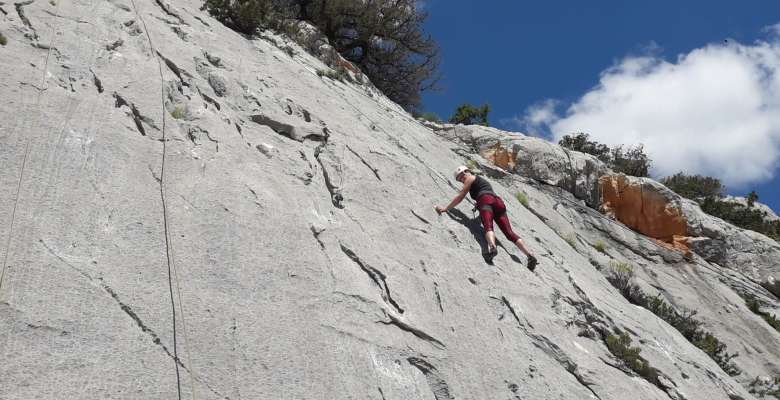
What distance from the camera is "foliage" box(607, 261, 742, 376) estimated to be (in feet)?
40.8

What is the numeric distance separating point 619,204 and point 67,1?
13.2m

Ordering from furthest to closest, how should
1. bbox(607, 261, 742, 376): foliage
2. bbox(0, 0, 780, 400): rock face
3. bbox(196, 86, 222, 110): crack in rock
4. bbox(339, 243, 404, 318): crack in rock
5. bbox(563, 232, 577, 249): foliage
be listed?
1. bbox(563, 232, 577, 249): foliage
2. bbox(607, 261, 742, 376): foliage
3. bbox(196, 86, 222, 110): crack in rock
4. bbox(339, 243, 404, 318): crack in rock
5. bbox(0, 0, 780, 400): rock face

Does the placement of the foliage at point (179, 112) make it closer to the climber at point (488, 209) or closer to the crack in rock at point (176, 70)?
the crack in rock at point (176, 70)

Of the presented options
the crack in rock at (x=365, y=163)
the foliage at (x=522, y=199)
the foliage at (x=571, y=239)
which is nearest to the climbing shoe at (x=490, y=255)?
the crack in rock at (x=365, y=163)

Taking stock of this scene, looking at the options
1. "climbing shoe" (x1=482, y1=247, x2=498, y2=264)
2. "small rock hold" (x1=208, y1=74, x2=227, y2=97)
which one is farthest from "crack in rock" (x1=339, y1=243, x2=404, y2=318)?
"small rock hold" (x1=208, y1=74, x2=227, y2=97)

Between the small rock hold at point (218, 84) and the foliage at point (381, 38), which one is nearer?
the small rock hold at point (218, 84)

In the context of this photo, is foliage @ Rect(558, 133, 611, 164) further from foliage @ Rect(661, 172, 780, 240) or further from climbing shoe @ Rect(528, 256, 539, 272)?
climbing shoe @ Rect(528, 256, 539, 272)

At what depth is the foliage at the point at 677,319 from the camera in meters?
12.4

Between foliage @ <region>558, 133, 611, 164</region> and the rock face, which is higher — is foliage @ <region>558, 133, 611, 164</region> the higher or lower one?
the higher one

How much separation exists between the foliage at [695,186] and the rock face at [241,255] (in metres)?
11.5

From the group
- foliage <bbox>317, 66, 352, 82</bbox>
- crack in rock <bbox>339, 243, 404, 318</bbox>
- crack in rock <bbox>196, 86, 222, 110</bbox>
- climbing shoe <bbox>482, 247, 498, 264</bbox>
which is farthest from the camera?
foliage <bbox>317, 66, 352, 82</bbox>

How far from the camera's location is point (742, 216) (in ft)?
68.1

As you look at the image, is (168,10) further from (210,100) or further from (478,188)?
(478,188)

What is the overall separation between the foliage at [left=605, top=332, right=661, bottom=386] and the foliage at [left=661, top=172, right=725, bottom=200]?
1537cm
